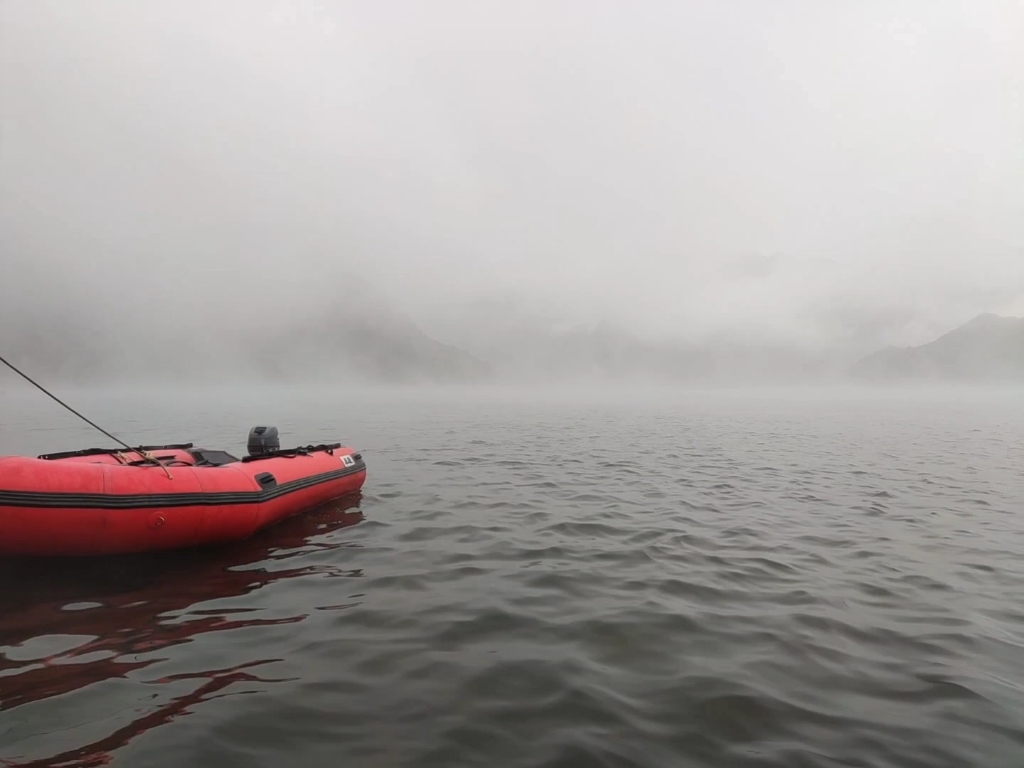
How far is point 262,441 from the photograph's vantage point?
10.2 meters

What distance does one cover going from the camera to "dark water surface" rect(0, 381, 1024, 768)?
11.1ft

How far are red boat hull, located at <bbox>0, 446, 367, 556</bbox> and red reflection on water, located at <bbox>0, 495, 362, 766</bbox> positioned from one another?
0.31 m

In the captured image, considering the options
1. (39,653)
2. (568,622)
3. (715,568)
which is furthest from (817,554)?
(39,653)

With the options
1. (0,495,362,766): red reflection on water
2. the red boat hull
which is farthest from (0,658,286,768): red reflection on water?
the red boat hull

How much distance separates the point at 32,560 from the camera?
21.7 feet

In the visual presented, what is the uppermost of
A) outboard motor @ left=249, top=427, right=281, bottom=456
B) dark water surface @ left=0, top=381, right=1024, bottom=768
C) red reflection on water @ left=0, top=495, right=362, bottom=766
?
outboard motor @ left=249, top=427, right=281, bottom=456

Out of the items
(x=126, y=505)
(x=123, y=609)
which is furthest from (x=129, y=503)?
(x=123, y=609)

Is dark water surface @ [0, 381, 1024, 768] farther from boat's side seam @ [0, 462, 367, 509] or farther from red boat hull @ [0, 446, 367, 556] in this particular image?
boat's side seam @ [0, 462, 367, 509]

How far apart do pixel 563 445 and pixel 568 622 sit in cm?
1583

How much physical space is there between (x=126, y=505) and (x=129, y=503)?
1.5 inches

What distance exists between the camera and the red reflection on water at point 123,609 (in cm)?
391

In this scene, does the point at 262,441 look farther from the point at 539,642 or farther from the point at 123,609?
the point at 539,642

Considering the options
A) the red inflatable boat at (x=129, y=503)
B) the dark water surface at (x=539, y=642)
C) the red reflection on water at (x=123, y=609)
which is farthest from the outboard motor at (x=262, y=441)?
the red reflection on water at (x=123, y=609)

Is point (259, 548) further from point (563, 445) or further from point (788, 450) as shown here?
point (788, 450)
